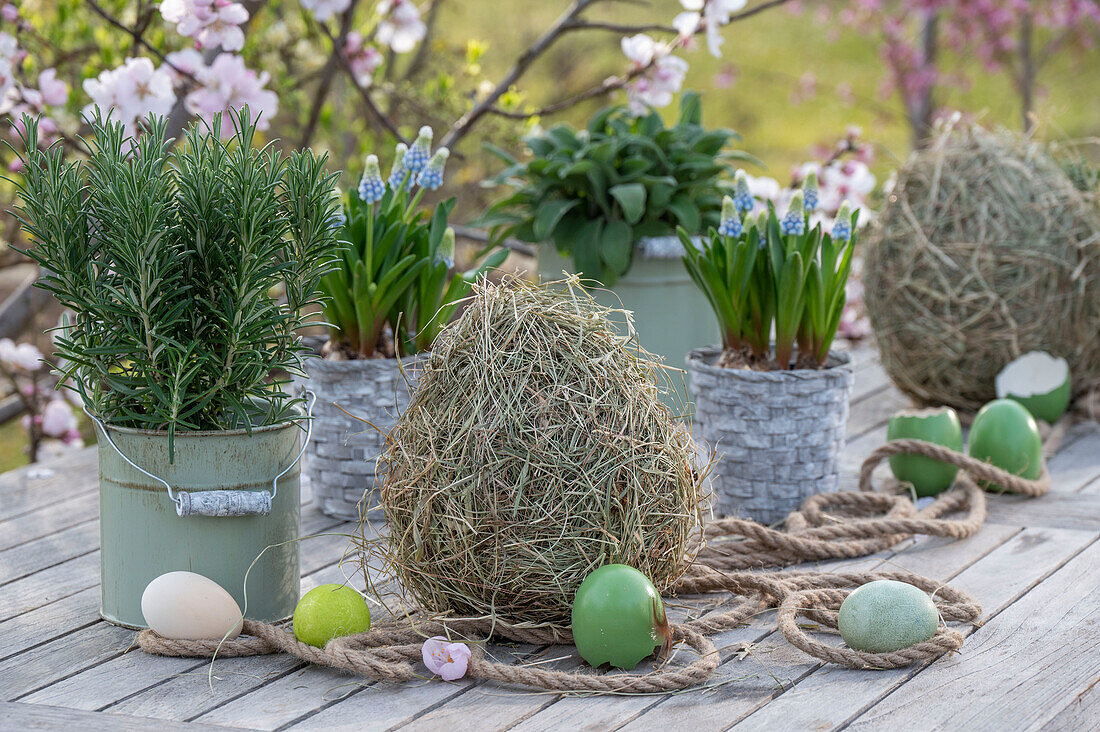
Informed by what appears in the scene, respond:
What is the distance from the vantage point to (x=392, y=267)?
2311mm

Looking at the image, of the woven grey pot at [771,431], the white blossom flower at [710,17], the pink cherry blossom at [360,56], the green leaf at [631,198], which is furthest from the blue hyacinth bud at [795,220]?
the pink cherry blossom at [360,56]

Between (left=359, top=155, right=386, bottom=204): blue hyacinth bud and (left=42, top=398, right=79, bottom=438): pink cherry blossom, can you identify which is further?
(left=42, top=398, right=79, bottom=438): pink cherry blossom

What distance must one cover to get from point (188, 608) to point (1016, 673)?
122 centimetres

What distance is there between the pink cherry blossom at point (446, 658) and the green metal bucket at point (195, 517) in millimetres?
350

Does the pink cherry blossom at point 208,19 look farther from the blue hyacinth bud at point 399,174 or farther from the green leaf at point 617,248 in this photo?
the green leaf at point 617,248

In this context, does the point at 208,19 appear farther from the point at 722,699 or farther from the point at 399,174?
the point at 722,699

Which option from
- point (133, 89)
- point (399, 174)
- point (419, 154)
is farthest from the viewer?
point (133, 89)

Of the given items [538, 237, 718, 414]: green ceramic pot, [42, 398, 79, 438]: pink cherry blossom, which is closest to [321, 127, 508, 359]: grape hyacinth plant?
[538, 237, 718, 414]: green ceramic pot

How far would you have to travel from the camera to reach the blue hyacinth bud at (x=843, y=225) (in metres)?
2.29

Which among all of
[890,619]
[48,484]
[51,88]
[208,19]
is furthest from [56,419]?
[890,619]

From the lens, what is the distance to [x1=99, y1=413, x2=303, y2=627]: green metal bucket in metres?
1.73

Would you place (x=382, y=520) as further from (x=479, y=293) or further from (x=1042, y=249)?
(x=1042, y=249)

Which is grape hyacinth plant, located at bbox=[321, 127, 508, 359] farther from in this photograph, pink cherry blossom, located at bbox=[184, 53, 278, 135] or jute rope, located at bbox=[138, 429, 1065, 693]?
jute rope, located at bbox=[138, 429, 1065, 693]

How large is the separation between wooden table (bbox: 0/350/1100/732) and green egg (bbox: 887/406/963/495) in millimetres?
358
